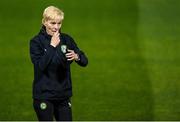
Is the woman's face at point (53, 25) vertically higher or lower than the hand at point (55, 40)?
higher

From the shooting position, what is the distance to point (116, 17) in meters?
13.0

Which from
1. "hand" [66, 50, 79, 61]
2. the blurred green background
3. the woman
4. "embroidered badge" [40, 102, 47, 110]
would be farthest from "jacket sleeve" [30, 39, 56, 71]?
the blurred green background

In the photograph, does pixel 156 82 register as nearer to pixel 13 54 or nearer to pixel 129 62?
pixel 129 62

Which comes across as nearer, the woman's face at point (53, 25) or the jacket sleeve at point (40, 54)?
the jacket sleeve at point (40, 54)

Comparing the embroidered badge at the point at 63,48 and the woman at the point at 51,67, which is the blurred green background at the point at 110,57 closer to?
the woman at the point at 51,67

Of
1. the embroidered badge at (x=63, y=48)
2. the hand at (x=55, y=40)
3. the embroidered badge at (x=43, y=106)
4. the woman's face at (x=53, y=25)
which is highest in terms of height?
the woman's face at (x=53, y=25)

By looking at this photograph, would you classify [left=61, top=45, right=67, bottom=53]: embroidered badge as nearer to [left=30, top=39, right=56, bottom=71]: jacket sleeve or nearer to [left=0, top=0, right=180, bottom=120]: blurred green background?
[left=30, top=39, right=56, bottom=71]: jacket sleeve

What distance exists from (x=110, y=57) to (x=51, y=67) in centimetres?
484

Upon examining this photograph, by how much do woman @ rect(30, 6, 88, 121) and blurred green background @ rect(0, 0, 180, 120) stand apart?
1.97 m

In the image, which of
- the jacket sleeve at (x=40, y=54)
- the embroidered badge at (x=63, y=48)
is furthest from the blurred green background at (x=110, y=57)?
the embroidered badge at (x=63, y=48)

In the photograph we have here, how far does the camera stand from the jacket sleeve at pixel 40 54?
5.75 meters

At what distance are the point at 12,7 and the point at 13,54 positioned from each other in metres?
2.84

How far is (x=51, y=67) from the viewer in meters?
5.87

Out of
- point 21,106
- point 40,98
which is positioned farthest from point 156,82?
point 40,98
